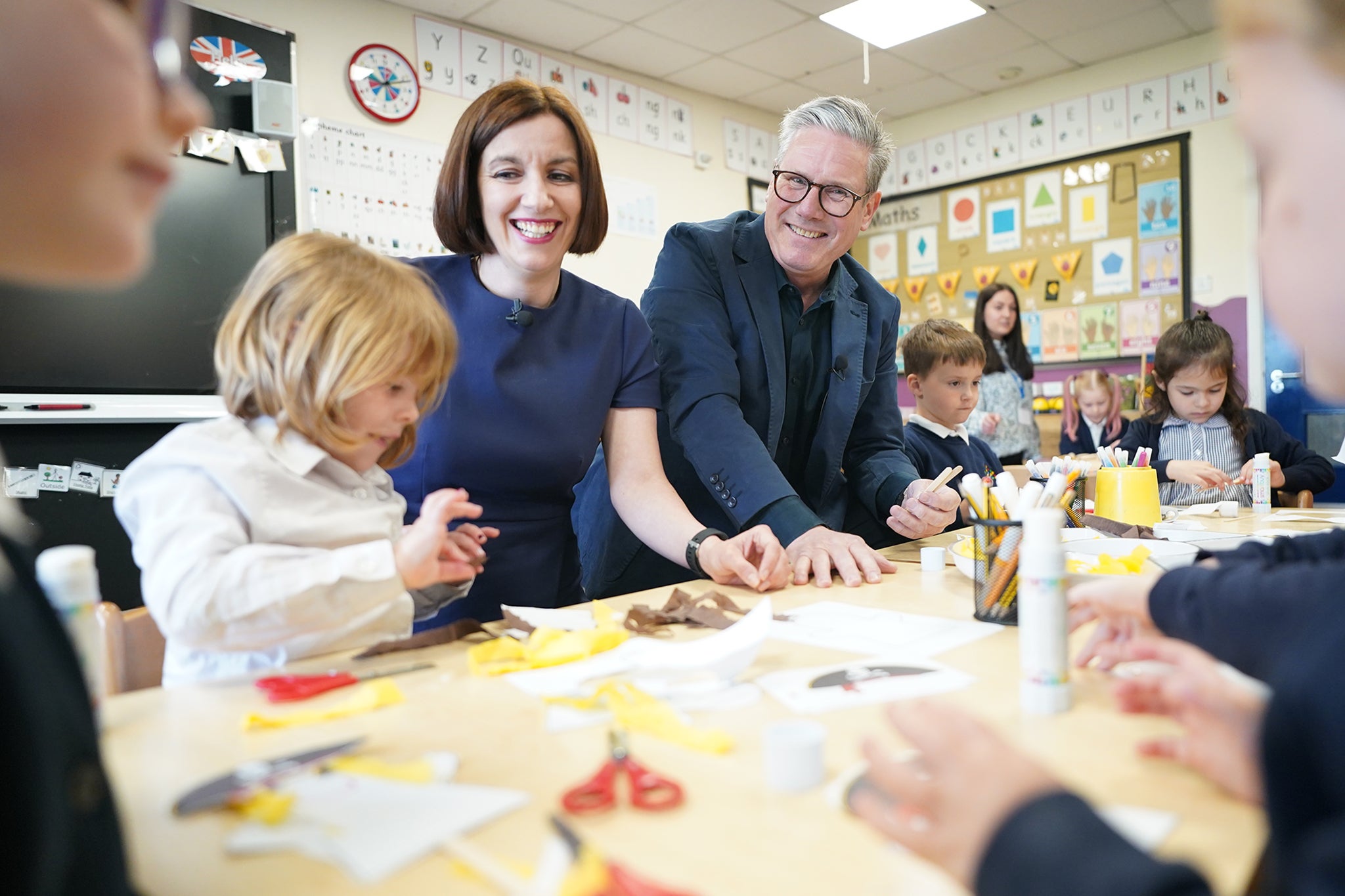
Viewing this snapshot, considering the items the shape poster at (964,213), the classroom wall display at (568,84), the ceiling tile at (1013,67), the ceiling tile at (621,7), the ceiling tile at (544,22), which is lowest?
the shape poster at (964,213)

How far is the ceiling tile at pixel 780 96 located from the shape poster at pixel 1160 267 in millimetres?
2092

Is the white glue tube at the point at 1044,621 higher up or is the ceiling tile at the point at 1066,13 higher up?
the ceiling tile at the point at 1066,13

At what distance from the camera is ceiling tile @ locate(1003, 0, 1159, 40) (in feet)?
13.9

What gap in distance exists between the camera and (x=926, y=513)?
5.58ft

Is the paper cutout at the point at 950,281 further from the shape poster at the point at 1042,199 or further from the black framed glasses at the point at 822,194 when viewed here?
the black framed glasses at the point at 822,194

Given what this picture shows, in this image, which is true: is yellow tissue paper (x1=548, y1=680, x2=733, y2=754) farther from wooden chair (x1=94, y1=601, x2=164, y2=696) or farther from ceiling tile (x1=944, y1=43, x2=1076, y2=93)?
ceiling tile (x1=944, y1=43, x2=1076, y2=93)

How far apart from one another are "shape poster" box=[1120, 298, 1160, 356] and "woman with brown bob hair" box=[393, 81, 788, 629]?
167 inches

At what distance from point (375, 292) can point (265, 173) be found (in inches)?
104

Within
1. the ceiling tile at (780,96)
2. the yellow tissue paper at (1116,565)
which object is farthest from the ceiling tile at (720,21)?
the yellow tissue paper at (1116,565)

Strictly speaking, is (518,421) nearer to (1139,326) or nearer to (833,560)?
(833,560)

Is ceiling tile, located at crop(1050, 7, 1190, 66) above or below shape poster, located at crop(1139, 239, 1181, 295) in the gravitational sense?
above

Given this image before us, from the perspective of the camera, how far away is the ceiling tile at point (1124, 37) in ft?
14.6

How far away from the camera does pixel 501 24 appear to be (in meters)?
4.15

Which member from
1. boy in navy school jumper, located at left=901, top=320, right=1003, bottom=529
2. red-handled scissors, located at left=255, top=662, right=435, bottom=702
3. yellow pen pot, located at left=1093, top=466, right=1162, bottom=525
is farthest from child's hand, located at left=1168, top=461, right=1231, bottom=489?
red-handled scissors, located at left=255, top=662, right=435, bottom=702
